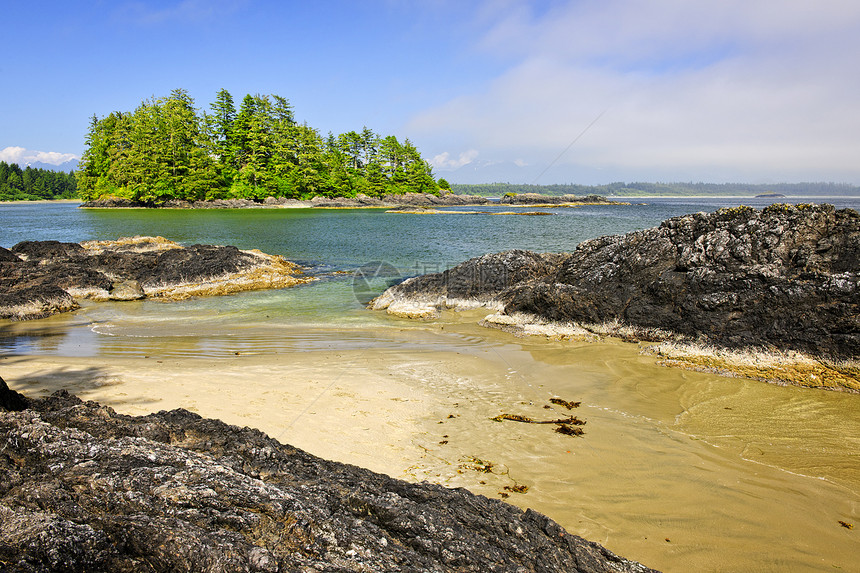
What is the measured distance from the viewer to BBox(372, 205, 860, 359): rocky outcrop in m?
6.69

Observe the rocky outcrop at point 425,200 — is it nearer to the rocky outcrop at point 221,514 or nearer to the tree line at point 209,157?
the tree line at point 209,157

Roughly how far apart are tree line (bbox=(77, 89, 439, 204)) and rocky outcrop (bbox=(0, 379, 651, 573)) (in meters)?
71.2

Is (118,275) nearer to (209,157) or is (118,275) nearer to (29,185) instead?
(209,157)

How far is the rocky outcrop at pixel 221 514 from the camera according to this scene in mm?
1856

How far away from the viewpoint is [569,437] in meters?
4.93

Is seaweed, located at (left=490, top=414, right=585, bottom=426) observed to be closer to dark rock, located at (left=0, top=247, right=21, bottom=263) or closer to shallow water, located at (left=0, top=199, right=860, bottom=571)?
shallow water, located at (left=0, top=199, right=860, bottom=571)

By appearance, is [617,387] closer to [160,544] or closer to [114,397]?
[160,544]

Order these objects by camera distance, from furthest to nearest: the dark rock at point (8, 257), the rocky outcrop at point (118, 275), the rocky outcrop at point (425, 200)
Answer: the rocky outcrop at point (425, 200) → the dark rock at point (8, 257) → the rocky outcrop at point (118, 275)

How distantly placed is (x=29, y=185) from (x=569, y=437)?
130 metres

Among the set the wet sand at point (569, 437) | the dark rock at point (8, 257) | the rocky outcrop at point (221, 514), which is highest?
the dark rock at point (8, 257)

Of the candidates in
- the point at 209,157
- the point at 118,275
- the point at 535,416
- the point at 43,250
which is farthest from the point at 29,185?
the point at 535,416

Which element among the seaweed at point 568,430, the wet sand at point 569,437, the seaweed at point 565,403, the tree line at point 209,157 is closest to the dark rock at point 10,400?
the wet sand at point 569,437

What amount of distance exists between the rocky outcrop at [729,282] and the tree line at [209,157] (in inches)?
2654

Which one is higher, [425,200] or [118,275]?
[425,200]
